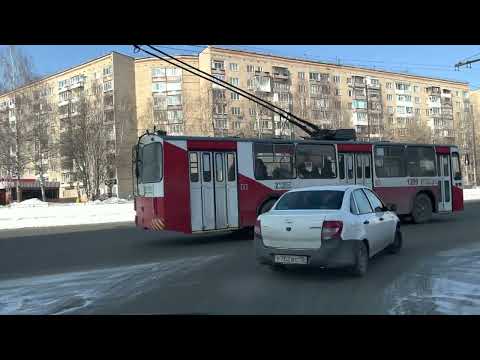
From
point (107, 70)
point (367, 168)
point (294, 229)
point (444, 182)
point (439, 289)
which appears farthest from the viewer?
point (107, 70)

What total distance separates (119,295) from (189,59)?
224 feet

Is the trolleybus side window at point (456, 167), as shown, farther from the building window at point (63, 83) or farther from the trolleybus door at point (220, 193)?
the building window at point (63, 83)

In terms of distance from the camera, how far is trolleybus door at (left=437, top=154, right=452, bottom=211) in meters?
17.4

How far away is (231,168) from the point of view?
42.7 ft

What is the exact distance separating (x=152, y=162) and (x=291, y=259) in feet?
21.0

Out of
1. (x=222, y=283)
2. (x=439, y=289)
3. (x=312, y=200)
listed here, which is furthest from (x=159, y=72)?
(x=439, y=289)

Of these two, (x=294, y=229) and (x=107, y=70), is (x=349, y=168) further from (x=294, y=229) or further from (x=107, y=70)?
(x=107, y=70)

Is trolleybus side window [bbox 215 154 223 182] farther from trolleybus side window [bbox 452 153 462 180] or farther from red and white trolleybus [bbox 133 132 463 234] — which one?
trolleybus side window [bbox 452 153 462 180]

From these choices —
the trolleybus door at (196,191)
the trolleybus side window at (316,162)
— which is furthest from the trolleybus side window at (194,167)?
the trolleybus side window at (316,162)

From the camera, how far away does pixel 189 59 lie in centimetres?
7131

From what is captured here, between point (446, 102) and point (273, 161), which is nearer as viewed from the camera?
point (273, 161)

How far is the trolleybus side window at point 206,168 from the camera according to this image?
41.2ft

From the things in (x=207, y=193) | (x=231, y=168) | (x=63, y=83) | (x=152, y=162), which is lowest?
(x=207, y=193)
